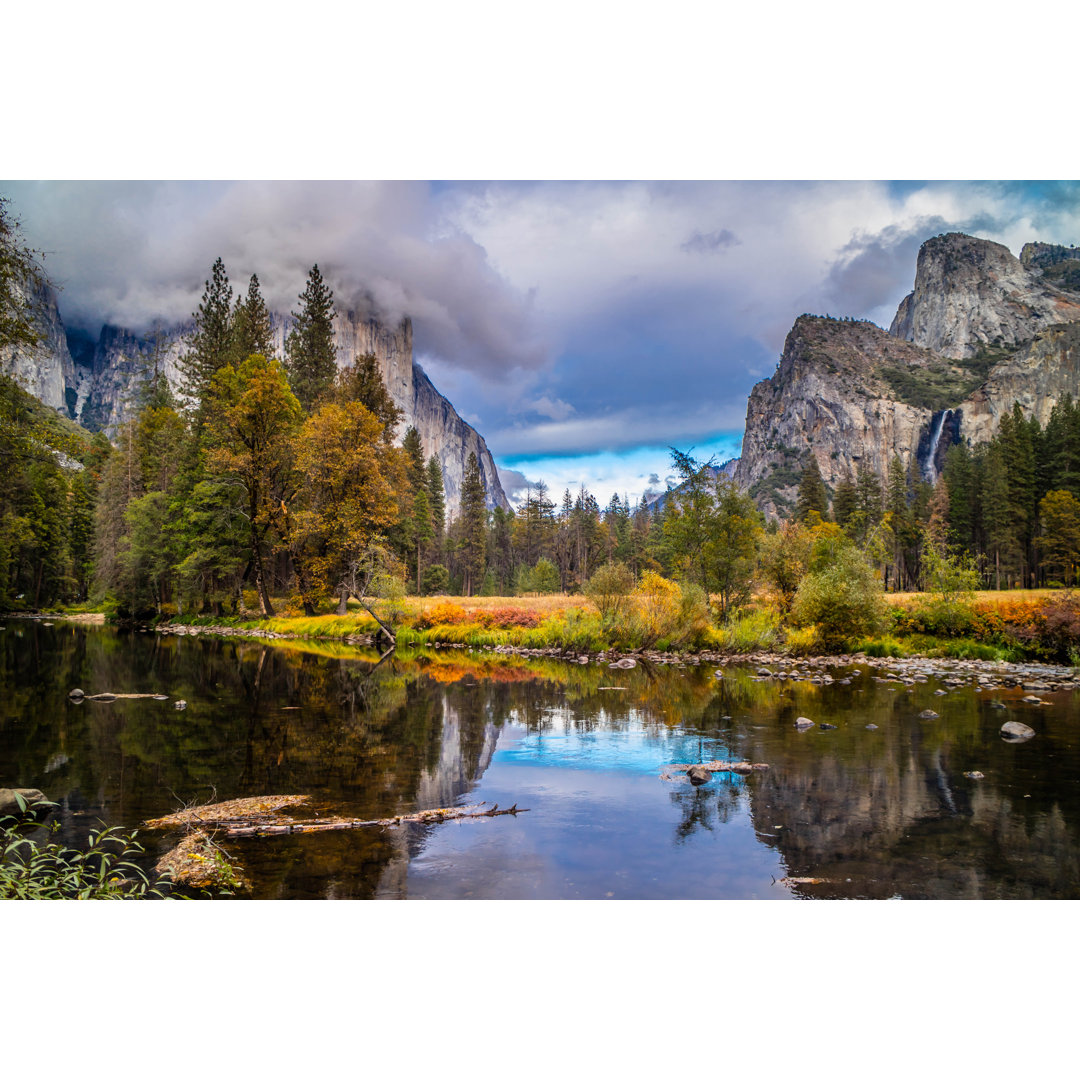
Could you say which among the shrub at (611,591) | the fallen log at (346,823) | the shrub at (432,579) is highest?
the shrub at (432,579)

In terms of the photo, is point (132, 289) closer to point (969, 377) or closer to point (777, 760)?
point (777, 760)

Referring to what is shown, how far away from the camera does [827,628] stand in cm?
1902

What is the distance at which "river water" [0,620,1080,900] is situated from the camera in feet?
14.9

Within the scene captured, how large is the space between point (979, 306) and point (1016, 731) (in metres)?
95.6

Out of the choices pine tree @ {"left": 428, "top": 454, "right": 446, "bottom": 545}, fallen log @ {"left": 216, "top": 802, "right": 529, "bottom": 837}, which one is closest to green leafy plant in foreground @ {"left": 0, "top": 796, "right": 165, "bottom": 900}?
fallen log @ {"left": 216, "top": 802, "right": 529, "bottom": 837}

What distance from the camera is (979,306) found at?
272 ft

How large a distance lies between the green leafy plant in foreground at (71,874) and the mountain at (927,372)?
91.0 feet

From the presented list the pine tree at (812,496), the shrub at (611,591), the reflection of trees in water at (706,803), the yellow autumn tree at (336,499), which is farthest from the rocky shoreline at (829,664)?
the pine tree at (812,496)

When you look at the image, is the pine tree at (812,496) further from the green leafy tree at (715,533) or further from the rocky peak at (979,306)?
the green leafy tree at (715,533)

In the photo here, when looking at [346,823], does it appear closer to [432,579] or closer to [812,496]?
[432,579]

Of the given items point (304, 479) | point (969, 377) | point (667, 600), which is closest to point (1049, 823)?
point (667, 600)

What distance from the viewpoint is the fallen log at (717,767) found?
712cm

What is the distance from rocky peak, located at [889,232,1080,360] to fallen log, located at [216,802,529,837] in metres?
34.9

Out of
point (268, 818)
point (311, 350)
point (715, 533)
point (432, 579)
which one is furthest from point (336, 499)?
point (432, 579)
